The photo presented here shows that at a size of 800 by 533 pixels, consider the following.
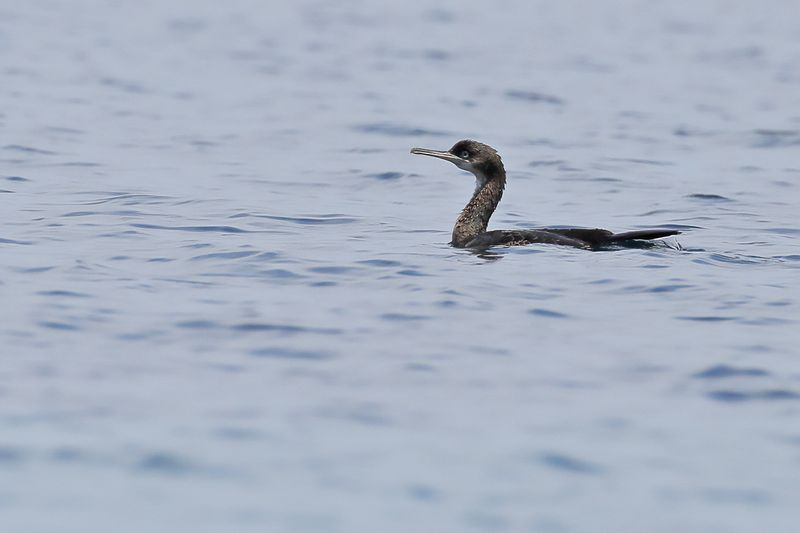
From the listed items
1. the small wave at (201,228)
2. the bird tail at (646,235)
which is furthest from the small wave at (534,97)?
the bird tail at (646,235)

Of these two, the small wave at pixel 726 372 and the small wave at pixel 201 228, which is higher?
the small wave at pixel 201 228

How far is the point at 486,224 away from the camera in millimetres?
12820

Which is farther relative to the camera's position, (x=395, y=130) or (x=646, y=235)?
(x=395, y=130)

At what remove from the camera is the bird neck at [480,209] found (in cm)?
1251

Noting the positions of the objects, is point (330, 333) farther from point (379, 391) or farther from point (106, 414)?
point (106, 414)

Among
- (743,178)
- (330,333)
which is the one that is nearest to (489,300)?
(330,333)

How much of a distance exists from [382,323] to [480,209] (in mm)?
4098

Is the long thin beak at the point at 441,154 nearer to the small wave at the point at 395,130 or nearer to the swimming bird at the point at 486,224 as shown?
the swimming bird at the point at 486,224

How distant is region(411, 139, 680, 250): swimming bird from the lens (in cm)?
1146

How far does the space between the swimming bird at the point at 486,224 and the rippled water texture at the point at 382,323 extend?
0.18 meters

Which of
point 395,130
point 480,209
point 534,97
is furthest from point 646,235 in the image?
point 534,97

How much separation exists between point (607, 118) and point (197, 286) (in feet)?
46.4

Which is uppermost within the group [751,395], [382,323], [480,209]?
[480,209]

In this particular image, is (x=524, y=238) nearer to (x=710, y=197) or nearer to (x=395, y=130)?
(x=710, y=197)
